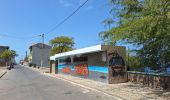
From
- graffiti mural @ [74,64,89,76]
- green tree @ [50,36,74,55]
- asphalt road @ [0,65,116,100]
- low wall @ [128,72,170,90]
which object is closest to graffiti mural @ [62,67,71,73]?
graffiti mural @ [74,64,89,76]

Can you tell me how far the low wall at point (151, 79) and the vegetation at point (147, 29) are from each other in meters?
1.25

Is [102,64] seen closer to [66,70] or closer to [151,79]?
[151,79]

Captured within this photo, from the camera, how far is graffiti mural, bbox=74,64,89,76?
32.5 metres

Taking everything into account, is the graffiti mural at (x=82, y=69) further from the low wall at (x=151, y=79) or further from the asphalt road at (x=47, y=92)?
the low wall at (x=151, y=79)

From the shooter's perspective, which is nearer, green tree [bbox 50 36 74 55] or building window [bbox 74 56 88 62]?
building window [bbox 74 56 88 62]

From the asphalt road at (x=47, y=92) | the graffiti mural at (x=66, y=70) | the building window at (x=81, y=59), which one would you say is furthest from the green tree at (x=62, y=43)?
the asphalt road at (x=47, y=92)

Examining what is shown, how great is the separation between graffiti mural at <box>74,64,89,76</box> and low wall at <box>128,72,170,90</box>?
8.08 meters

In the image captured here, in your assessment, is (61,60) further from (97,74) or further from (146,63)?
(146,63)

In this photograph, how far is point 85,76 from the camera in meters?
32.8

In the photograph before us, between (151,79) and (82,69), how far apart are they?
45.5 ft

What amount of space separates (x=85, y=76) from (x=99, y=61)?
16.2 feet

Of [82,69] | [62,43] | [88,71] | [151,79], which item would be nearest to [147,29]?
[151,79]

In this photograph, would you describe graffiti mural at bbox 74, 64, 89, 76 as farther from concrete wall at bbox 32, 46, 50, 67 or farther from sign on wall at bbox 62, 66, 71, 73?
concrete wall at bbox 32, 46, 50, 67

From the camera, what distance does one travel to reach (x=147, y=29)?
1491 centimetres
